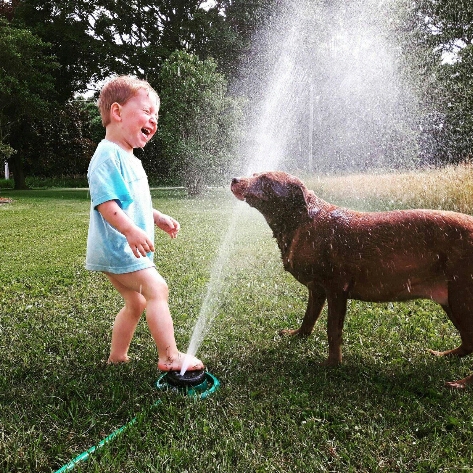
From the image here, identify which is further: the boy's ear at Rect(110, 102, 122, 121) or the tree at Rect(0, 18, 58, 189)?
the tree at Rect(0, 18, 58, 189)

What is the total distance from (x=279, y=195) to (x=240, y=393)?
113 cm

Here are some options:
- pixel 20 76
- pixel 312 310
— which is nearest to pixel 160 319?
pixel 312 310

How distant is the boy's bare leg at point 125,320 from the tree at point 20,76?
17.5 m

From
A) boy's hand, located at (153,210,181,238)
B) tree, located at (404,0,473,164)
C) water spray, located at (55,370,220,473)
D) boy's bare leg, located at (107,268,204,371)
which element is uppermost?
tree, located at (404,0,473,164)

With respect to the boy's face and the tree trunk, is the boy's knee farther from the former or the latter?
the tree trunk

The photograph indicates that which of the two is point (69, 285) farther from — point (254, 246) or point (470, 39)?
point (470, 39)

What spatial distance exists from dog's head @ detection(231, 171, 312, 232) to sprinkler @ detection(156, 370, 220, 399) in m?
0.99

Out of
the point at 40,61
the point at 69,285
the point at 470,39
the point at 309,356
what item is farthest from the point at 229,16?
the point at 309,356

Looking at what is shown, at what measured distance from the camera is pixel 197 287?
4.61m

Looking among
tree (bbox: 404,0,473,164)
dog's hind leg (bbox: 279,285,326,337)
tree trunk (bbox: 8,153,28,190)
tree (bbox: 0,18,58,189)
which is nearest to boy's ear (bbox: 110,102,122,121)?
dog's hind leg (bbox: 279,285,326,337)

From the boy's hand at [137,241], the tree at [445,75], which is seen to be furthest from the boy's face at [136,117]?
the tree at [445,75]

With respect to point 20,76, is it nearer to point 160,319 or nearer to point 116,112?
point 116,112

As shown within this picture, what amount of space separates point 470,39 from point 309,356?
54.6 feet

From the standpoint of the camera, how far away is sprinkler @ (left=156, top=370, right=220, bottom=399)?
7.58 feet
